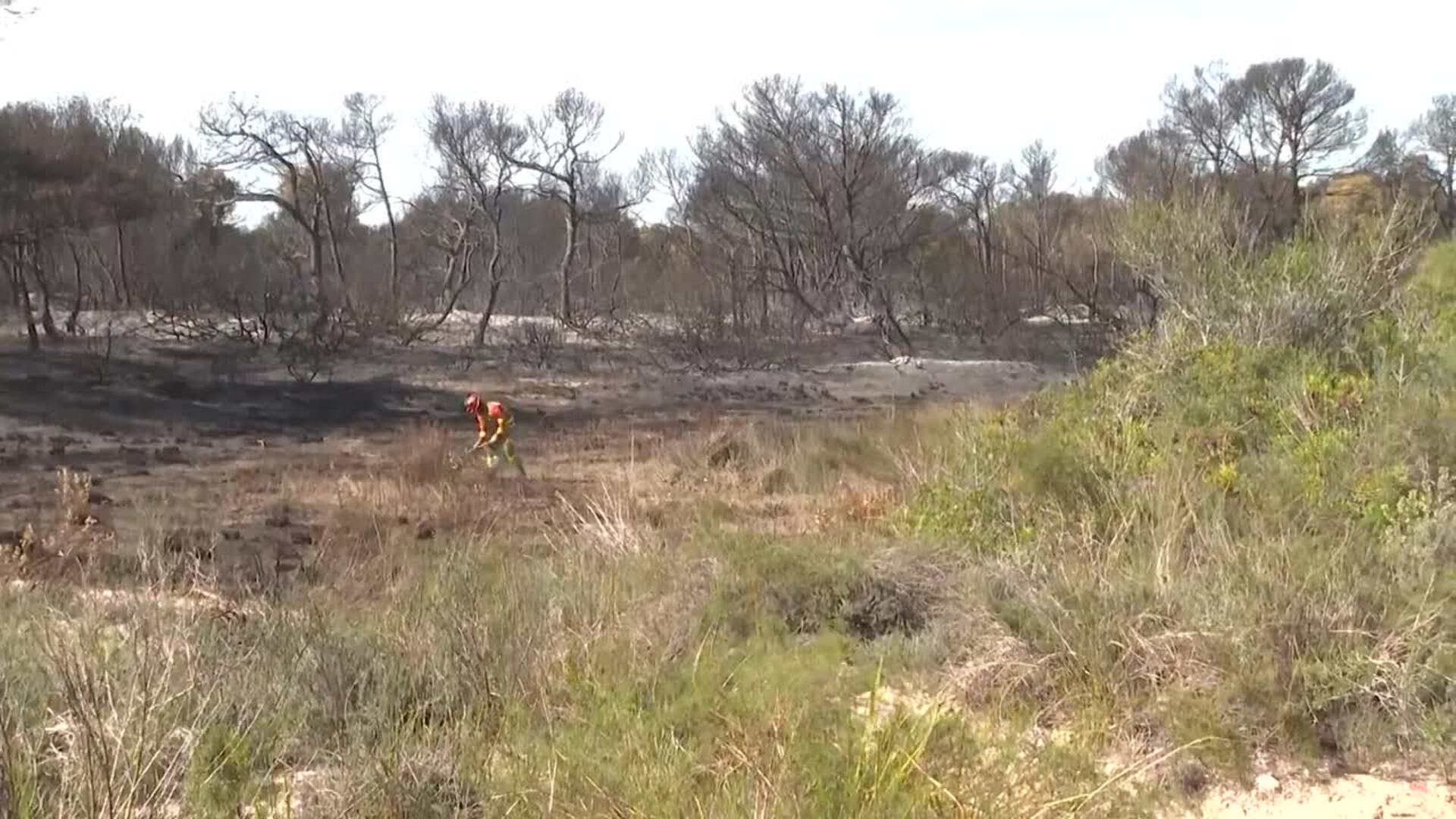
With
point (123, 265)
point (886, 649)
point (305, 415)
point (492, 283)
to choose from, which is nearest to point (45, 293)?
point (123, 265)

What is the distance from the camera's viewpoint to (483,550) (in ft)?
27.8

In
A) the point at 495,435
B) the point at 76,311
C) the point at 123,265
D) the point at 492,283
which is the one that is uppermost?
the point at 123,265

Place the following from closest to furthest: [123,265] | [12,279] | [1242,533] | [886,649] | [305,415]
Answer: [886,649] → [1242,533] → [305,415] → [12,279] → [123,265]

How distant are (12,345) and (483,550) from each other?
30.0 meters

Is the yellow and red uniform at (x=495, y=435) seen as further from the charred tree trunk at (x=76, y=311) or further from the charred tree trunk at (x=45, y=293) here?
the charred tree trunk at (x=76, y=311)

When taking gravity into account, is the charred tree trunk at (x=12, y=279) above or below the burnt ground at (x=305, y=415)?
above

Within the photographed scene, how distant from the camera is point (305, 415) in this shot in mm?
28188

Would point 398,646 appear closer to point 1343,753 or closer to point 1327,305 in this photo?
point 1343,753

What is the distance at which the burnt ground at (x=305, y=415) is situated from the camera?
15461 millimetres

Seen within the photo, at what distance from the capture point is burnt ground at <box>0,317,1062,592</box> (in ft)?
50.7

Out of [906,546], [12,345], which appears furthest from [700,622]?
[12,345]

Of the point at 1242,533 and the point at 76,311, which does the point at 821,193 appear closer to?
the point at 76,311

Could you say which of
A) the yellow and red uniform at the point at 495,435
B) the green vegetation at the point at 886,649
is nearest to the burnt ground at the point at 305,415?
the yellow and red uniform at the point at 495,435

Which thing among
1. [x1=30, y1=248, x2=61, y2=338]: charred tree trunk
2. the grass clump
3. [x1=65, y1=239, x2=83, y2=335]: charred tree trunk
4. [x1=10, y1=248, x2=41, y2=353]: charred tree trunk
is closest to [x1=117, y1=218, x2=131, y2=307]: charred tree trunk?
[x1=65, y1=239, x2=83, y2=335]: charred tree trunk
